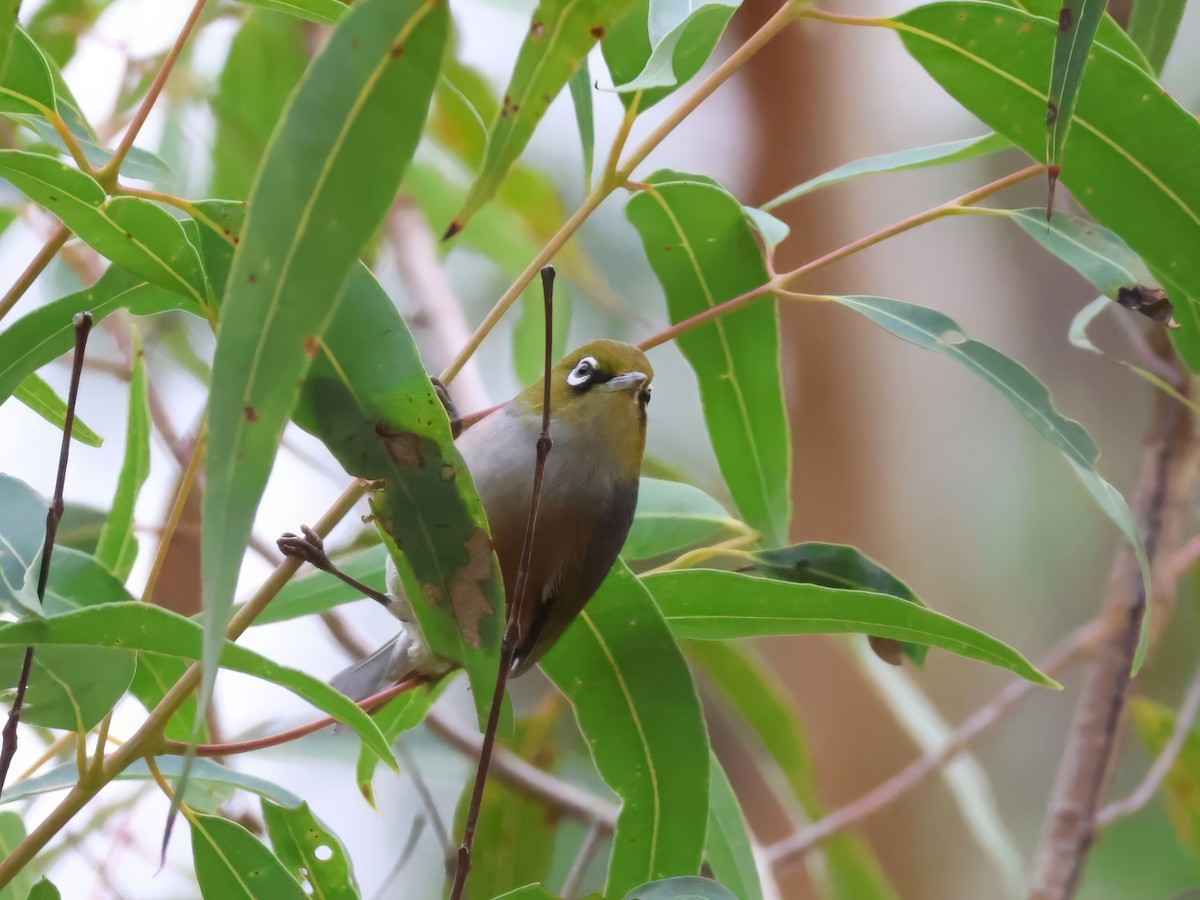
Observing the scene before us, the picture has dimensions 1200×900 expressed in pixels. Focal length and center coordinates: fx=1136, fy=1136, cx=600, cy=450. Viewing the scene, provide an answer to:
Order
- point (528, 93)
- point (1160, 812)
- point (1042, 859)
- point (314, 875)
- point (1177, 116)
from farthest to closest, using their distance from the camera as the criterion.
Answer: point (1160, 812) → point (1042, 859) → point (314, 875) → point (1177, 116) → point (528, 93)

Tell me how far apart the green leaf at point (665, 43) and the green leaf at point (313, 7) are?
0.26 metres

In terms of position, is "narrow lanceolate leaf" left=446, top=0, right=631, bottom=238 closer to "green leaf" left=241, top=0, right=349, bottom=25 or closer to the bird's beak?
"green leaf" left=241, top=0, right=349, bottom=25

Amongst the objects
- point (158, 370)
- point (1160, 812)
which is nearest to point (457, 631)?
point (158, 370)

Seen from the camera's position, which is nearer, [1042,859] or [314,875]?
[314,875]

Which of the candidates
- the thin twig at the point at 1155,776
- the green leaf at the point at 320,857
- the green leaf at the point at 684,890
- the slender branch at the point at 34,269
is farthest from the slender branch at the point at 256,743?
the thin twig at the point at 1155,776

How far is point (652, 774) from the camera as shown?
1.14 metres

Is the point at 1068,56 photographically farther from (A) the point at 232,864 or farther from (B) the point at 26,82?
(A) the point at 232,864

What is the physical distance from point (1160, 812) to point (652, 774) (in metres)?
2.46

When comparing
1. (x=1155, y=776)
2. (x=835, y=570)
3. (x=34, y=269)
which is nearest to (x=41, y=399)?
(x=34, y=269)

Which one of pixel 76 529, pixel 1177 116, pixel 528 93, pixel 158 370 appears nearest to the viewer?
pixel 528 93

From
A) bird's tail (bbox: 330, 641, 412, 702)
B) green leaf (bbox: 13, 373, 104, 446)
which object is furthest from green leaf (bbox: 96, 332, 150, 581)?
bird's tail (bbox: 330, 641, 412, 702)

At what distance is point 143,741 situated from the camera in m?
0.87

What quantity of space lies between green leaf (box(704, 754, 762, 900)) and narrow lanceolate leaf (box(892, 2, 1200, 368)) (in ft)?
2.41

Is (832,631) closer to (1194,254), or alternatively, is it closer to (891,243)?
(1194,254)
